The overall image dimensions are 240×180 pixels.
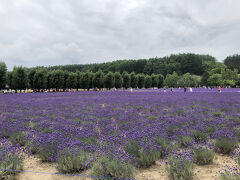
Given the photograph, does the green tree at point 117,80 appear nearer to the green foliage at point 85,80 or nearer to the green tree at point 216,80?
the green foliage at point 85,80

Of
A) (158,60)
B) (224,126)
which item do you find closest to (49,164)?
(224,126)

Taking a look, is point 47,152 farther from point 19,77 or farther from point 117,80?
point 117,80

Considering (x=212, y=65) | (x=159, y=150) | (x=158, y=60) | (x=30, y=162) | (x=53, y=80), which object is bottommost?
(x=30, y=162)

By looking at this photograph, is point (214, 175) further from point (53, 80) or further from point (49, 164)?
point (53, 80)

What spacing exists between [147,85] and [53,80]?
59713 millimetres

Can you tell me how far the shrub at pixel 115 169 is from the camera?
13.2 ft

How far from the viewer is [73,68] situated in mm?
187750

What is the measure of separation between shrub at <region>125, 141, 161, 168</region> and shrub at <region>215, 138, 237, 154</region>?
80.7 inches

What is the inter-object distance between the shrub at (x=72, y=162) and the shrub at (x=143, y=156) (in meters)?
1.24

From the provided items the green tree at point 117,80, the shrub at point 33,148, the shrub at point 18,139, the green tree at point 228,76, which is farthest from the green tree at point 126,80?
the shrub at point 33,148

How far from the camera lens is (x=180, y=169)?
4027 millimetres

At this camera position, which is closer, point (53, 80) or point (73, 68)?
point (53, 80)

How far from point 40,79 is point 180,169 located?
2827 inches

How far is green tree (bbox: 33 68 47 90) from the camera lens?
68.3 m
